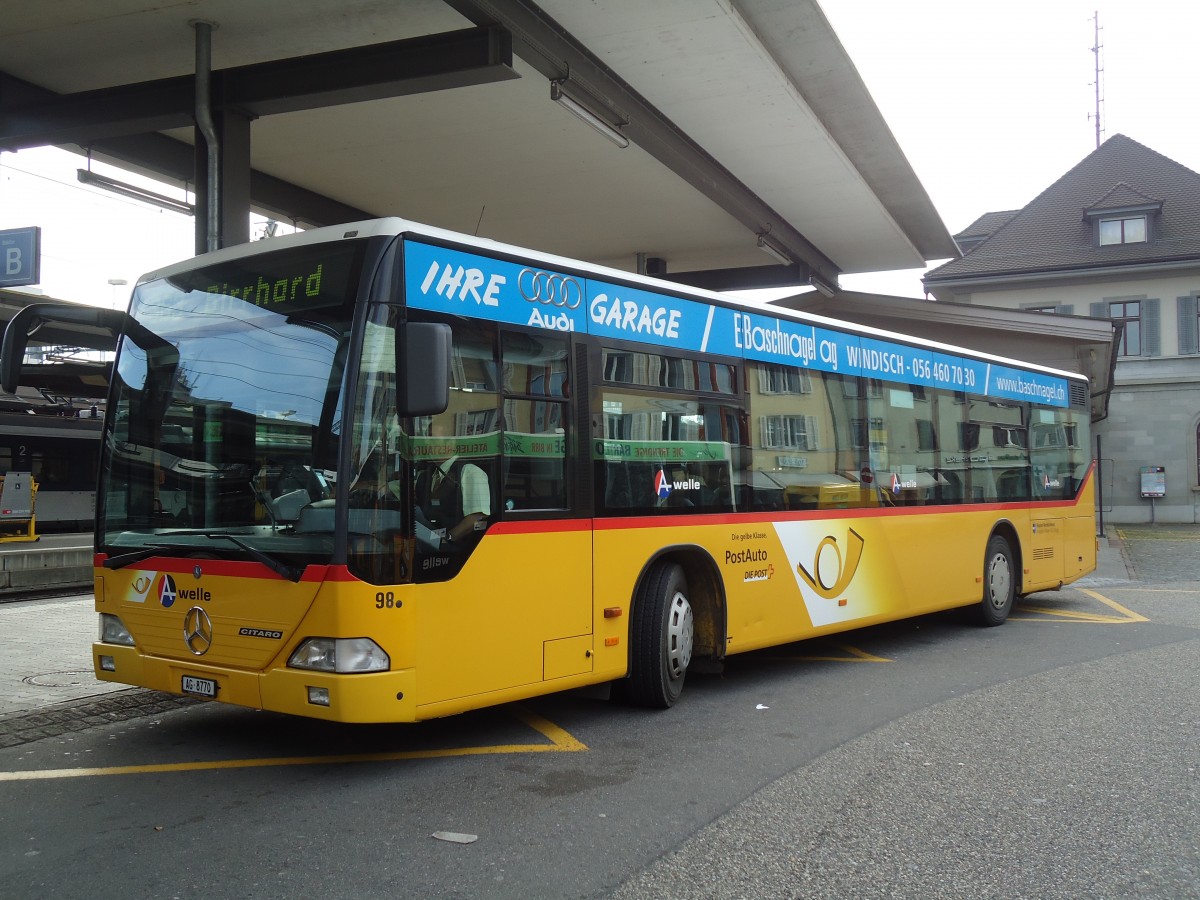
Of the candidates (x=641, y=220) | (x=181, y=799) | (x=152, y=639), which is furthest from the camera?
(x=641, y=220)

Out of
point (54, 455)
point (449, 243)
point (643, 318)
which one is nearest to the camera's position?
point (449, 243)

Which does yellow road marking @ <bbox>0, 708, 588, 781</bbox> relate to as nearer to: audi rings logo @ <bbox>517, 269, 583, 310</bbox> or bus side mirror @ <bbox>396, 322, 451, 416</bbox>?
bus side mirror @ <bbox>396, 322, 451, 416</bbox>

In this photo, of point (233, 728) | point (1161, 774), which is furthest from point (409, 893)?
point (1161, 774)

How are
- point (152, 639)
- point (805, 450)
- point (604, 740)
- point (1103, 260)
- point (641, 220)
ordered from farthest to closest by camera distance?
point (1103, 260), point (641, 220), point (805, 450), point (604, 740), point (152, 639)

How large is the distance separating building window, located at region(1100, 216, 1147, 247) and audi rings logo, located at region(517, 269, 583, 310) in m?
39.5

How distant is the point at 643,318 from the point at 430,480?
241cm

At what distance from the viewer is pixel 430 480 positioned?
5855mm

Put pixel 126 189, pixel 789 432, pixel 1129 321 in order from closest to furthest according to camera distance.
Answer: pixel 789 432, pixel 126 189, pixel 1129 321

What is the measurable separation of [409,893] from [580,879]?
674 mm

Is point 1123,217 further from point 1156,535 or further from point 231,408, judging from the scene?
point 231,408

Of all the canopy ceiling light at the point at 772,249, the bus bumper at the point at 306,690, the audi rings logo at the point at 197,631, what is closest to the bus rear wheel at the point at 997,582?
the canopy ceiling light at the point at 772,249

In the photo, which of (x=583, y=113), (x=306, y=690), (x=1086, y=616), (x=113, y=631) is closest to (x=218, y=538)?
(x=306, y=690)

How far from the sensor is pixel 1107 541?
25.8m

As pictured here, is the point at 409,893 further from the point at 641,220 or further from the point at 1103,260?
the point at 1103,260
